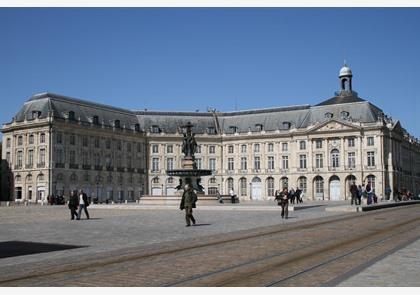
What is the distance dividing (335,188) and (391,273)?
3413 inches

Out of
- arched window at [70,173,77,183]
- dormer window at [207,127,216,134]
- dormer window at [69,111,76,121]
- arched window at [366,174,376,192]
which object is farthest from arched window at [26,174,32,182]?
arched window at [366,174,376,192]

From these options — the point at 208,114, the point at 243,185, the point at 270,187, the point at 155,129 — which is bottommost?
the point at 270,187

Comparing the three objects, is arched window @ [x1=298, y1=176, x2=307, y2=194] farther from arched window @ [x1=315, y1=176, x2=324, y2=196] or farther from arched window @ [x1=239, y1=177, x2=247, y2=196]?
arched window @ [x1=239, y1=177, x2=247, y2=196]

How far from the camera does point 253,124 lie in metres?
104

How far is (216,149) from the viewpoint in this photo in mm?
104438

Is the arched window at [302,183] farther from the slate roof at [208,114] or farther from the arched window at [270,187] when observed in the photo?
the slate roof at [208,114]

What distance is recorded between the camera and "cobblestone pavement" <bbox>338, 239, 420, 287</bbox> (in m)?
8.91

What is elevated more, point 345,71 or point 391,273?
point 345,71

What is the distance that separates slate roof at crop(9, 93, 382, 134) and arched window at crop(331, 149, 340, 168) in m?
5.83

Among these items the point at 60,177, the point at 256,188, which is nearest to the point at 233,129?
the point at 256,188

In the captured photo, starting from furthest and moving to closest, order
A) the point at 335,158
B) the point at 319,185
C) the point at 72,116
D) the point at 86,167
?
the point at 319,185, the point at 335,158, the point at 86,167, the point at 72,116

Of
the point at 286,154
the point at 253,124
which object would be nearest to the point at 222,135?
the point at 253,124

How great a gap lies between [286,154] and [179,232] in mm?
80953

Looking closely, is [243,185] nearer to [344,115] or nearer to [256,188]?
[256,188]
